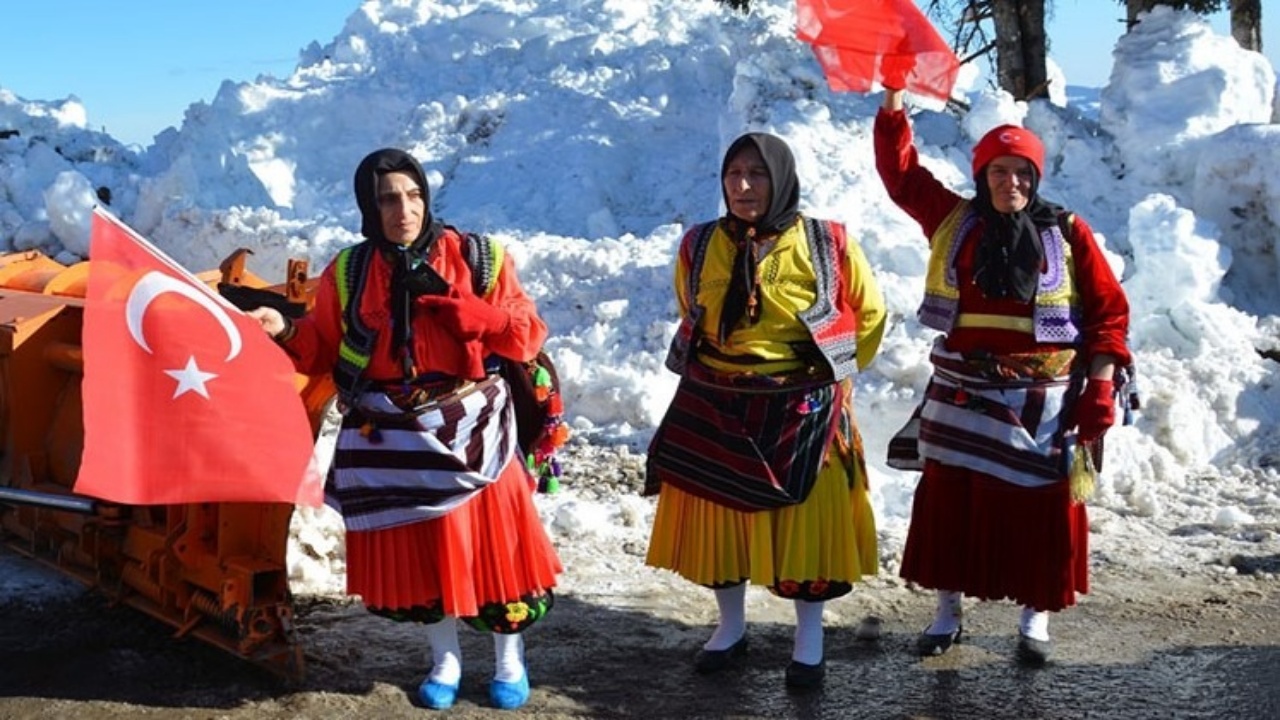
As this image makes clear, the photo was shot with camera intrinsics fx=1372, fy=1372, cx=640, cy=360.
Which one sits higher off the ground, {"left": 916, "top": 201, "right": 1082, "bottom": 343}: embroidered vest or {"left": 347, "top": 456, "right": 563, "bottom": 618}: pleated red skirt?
{"left": 916, "top": 201, "right": 1082, "bottom": 343}: embroidered vest

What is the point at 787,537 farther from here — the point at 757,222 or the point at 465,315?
the point at 465,315

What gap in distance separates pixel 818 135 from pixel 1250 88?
337 cm

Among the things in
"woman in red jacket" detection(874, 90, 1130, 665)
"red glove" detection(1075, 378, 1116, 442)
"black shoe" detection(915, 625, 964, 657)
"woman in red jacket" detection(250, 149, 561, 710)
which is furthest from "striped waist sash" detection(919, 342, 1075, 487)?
"woman in red jacket" detection(250, 149, 561, 710)

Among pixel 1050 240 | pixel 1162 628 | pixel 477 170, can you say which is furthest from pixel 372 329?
pixel 477 170

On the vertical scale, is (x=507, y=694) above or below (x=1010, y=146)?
below

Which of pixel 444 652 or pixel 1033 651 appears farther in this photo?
pixel 1033 651

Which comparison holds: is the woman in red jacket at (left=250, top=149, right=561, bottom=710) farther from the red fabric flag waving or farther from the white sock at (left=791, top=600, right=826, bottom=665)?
the red fabric flag waving

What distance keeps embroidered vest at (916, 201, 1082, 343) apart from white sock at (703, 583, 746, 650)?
1080 millimetres

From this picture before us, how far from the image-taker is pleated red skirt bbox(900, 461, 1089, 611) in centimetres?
436

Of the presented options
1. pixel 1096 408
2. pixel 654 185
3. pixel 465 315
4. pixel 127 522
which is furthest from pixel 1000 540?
pixel 654 185

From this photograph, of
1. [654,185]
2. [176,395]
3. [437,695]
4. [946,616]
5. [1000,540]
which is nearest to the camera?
[176,395]

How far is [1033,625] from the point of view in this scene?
15.0ft

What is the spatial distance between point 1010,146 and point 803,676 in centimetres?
177

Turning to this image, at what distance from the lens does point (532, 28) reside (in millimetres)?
13977
